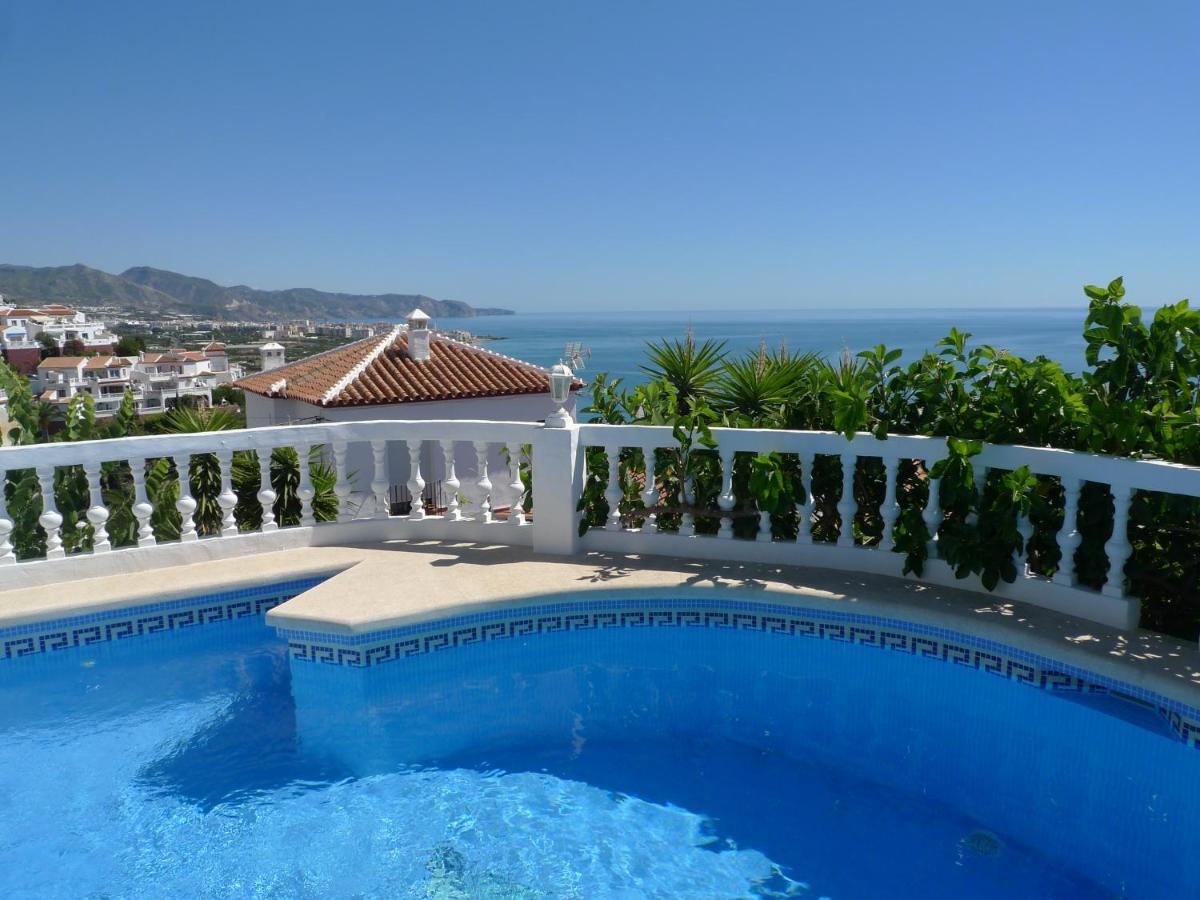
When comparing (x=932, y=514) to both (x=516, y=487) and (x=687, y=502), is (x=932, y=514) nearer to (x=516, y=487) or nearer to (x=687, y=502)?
(x=687, y=502)

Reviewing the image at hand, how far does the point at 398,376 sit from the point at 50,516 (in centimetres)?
1797

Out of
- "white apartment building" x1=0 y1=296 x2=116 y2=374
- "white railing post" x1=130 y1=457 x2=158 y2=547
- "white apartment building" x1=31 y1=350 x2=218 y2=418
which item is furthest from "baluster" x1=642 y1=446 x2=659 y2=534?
"white apartment building" x1=0 y1=296 x2=116 y2=374

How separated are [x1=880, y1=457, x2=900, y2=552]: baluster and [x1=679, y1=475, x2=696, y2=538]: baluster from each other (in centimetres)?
141

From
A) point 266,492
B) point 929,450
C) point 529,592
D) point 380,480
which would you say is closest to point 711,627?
point 529,592

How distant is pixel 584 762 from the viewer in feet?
14.6

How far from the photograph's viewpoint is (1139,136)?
2955cm

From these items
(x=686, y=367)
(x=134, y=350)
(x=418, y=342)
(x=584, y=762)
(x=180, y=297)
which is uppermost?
(x=180, y=297)

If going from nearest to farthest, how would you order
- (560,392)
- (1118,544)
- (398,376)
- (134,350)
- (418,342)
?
(1118,544), (560,392), (398,376), (418,342), (134,350)

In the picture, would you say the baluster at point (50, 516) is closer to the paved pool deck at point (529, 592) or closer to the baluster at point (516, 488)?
the paved pool deck at point (529, 592)

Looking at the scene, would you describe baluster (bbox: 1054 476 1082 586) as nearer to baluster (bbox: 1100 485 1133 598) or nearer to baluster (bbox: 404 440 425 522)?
baluster (bbox: 1100 485 1133 598)

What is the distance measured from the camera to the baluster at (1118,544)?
4684mm

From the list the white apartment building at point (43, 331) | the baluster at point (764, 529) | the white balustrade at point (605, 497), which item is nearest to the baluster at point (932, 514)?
the white balustrade at point (605, 497)

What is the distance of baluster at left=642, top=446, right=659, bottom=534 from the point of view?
6.19 meters

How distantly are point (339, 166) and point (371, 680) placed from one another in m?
67.4
